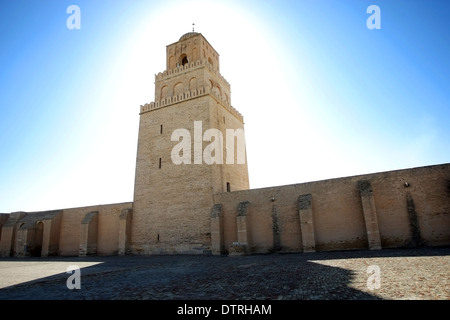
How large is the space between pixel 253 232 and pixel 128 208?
10599 millimetres

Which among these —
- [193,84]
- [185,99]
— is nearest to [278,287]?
[185,99]

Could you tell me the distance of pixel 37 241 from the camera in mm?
25609

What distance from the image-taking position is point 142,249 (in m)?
20.5

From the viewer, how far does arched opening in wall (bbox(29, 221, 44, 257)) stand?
25.0m

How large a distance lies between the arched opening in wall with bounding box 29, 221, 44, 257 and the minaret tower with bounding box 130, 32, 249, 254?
11.1m

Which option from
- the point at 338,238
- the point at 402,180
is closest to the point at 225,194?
the point at 338,238

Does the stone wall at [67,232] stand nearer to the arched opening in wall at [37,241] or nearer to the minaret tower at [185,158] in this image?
the arched opening in wall at [37,241]

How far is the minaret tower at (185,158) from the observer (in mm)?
19359

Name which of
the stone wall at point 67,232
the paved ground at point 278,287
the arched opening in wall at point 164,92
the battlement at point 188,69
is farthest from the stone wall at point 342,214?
the battlement at point 188,69

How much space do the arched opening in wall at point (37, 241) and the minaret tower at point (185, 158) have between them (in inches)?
437

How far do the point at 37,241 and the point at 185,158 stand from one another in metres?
17.1

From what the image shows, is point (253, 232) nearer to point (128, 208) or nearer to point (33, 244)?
point (128, 208)

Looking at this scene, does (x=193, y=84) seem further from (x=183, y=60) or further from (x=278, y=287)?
(x=278, y=287)

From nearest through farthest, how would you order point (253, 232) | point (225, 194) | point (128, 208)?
1. point (253, 232)
2. point (225, 194)
3. point (128, 208)
